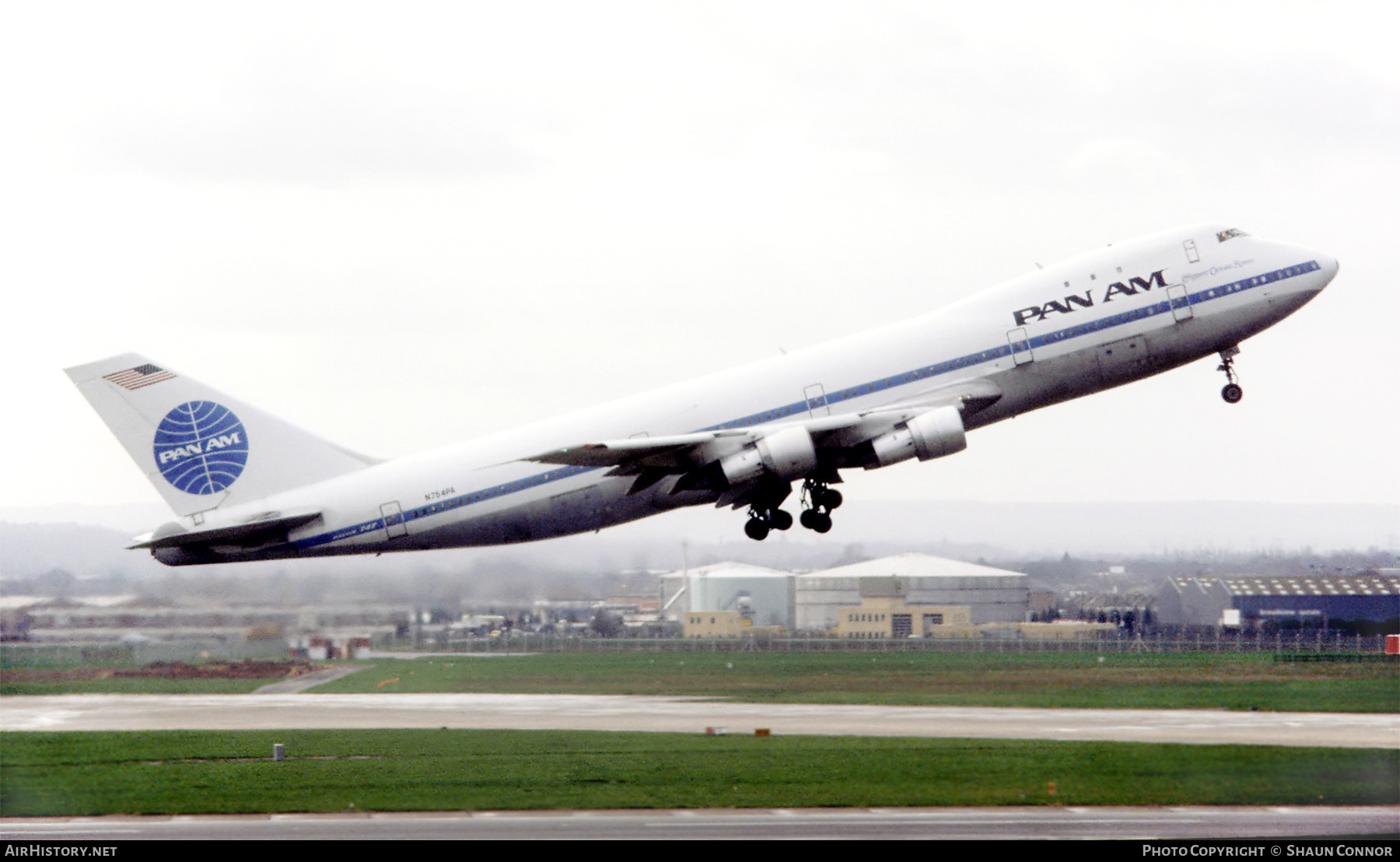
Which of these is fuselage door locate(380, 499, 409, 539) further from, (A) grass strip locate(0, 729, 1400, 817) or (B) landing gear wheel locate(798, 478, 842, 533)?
(B) landing gear wheel locate(798, 478, 842, 533)

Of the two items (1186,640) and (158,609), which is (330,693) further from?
(1186,640)

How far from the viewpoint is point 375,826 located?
2741cm

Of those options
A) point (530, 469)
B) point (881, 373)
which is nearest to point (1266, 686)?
point (881, 373)

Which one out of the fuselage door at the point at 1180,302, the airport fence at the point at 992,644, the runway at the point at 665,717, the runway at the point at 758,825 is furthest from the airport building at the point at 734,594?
the runway at the point at 758,825

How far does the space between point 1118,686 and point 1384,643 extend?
1032 cm

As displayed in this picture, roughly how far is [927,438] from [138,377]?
21106 millimetres

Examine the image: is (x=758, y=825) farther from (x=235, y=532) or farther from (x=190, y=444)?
(x=190, y=444)

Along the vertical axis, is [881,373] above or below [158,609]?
above

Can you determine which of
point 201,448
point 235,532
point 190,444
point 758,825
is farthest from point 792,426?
point 190,444

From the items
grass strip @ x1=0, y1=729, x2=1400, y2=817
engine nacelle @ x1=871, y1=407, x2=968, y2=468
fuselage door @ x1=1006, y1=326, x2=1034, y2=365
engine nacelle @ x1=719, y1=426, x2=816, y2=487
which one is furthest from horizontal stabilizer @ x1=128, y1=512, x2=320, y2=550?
fuselage door @ x1=1006, y1=326, x2=1034, y2=365

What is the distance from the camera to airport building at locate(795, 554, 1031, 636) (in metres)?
71.1

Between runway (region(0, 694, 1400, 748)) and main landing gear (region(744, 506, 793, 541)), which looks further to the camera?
main landing gear (region(744, 506, 793, 541))

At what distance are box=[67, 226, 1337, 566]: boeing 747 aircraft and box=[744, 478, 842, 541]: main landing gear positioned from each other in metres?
0.05

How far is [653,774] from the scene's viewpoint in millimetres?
32969
